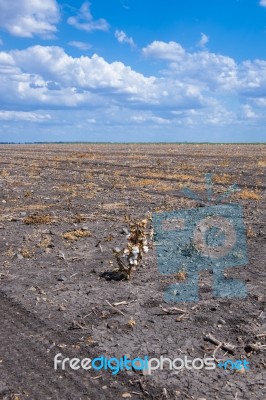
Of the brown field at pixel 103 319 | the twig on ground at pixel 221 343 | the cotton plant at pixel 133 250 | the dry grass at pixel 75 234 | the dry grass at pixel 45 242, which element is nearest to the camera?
the brown field at pixel 103 319

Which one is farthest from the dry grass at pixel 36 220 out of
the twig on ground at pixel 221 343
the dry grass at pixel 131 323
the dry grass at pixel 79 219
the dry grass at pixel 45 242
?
the twig on ground at pixel 221 343

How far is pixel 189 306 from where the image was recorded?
6.66 meters

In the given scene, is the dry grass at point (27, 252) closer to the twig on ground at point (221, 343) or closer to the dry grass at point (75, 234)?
the dry grass at point (75, 234)

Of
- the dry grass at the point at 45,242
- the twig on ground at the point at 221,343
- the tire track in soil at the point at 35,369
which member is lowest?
the tire track in soil at the point at 35,369

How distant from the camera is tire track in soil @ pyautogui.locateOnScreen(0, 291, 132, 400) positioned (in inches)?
181

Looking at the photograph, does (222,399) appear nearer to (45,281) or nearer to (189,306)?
(189,306)

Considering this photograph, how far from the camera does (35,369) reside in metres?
5.04

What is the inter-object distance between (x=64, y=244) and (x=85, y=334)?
4439 mm

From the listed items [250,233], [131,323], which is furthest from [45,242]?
[250,233]

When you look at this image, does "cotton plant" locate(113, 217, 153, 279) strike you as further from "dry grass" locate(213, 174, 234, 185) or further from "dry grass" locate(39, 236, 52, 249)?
"dry grass" locate(213, 174, 234, 185)

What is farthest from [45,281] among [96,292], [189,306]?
[189,306]

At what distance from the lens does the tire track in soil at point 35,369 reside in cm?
459

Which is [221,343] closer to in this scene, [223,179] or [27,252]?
[27,252]

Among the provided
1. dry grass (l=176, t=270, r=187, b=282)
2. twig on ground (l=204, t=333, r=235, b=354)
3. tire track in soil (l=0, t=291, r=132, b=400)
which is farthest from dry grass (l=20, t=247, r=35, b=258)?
twig on ground (l=204, t=333, r=235, b=354)
